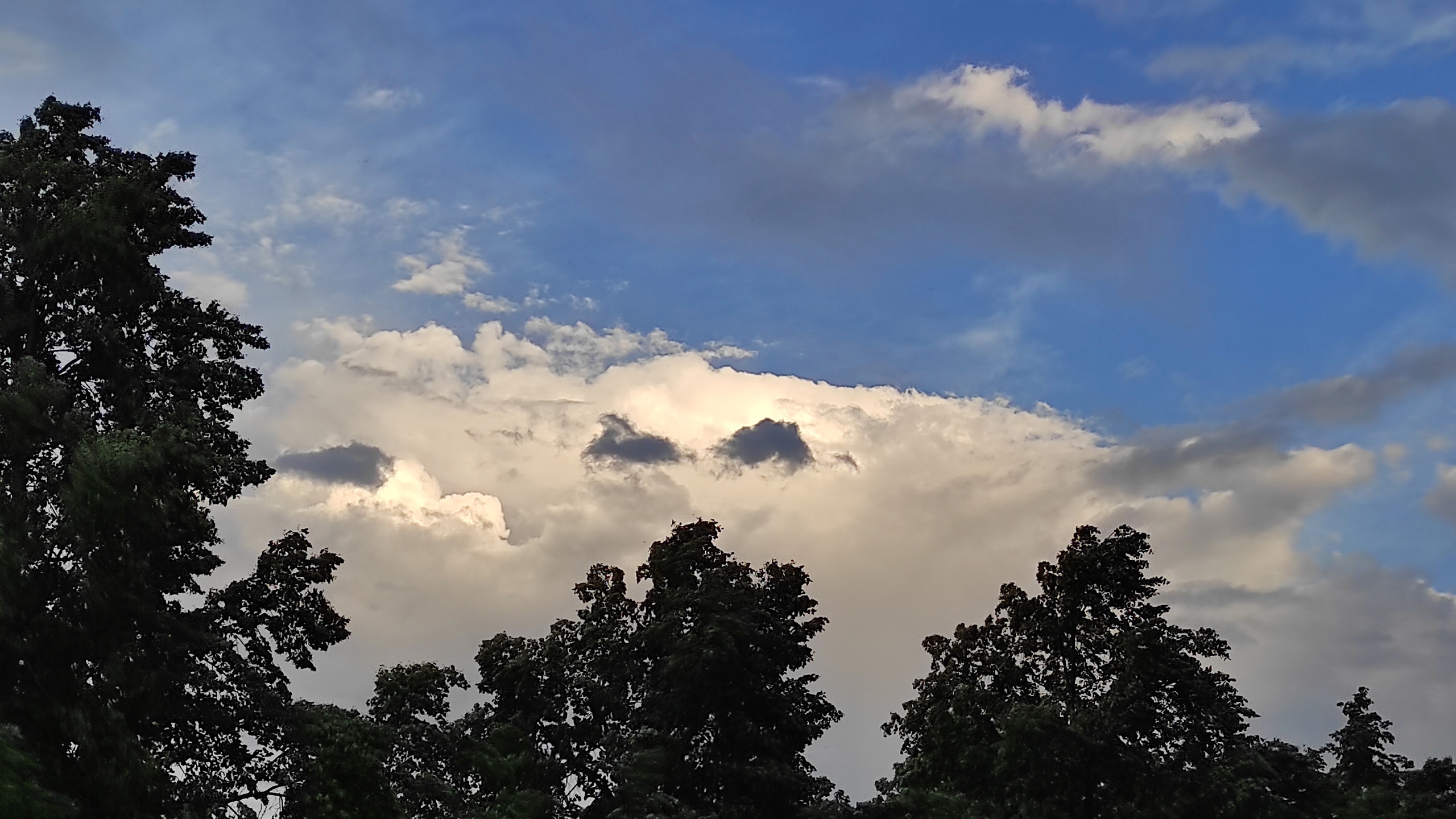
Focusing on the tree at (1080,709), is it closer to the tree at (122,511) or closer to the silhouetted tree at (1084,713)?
the silhouetted tree at (1084,713)

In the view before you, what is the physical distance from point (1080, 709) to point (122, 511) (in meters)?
24.8

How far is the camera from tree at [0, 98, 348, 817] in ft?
76.8

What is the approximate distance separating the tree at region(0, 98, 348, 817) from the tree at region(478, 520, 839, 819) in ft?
39.0

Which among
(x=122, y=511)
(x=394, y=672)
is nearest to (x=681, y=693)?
(x=394, y=672)

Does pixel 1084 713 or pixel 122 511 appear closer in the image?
pixel 122 511

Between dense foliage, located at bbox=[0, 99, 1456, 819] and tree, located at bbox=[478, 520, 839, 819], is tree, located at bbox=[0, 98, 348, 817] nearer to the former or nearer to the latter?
dense foliage, located at bbox=[0, 99, 1456, 819]

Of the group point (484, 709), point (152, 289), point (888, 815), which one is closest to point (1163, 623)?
point (888, 815)

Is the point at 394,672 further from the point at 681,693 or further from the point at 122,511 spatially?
the point at 122,511

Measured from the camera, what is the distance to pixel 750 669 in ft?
129

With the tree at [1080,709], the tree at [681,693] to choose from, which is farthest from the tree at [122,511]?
the tree at [1080,709]

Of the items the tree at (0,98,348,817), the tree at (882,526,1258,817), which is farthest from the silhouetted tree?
the tree at (0,98,348,817)

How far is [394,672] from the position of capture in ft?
128

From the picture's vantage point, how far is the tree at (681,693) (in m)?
37.7

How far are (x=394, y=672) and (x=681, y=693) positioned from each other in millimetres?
8137
